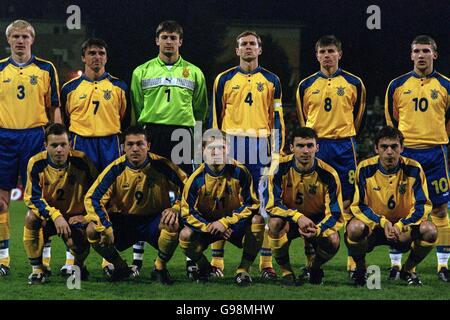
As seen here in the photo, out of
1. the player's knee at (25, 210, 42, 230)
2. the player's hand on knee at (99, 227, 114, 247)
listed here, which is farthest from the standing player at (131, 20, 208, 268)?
the player's knee at (25, 210, 42, 230)

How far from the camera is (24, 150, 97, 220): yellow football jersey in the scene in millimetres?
4602

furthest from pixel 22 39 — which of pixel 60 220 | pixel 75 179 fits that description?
pixel 60 220

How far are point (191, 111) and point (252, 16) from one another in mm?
8971

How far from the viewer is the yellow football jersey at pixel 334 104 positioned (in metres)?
5.14

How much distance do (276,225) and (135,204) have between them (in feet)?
3.18

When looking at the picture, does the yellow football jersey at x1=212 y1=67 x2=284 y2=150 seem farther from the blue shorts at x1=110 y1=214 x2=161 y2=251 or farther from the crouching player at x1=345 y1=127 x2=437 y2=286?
the blue shorts at x1=110 y1=214 x2=161 y2=251

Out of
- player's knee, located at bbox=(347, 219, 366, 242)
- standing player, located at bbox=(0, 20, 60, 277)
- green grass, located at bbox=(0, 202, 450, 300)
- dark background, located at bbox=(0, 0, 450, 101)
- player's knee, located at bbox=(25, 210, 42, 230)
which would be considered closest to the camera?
green grass, located at bbox=(0, 202, 450, 300)

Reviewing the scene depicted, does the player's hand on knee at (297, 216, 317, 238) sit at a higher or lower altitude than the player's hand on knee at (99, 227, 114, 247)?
higher

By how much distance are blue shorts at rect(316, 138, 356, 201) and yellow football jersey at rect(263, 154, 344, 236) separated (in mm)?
580

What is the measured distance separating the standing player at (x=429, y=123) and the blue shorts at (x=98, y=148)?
7.13 feet

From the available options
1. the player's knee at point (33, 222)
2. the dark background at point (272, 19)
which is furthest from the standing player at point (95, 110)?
the dark background at point (272, 19)

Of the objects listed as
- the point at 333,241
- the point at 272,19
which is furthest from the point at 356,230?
the point at 272,19

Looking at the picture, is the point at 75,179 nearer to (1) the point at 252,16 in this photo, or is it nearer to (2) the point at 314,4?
(2) the point at 314,4

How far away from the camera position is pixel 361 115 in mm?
5242
